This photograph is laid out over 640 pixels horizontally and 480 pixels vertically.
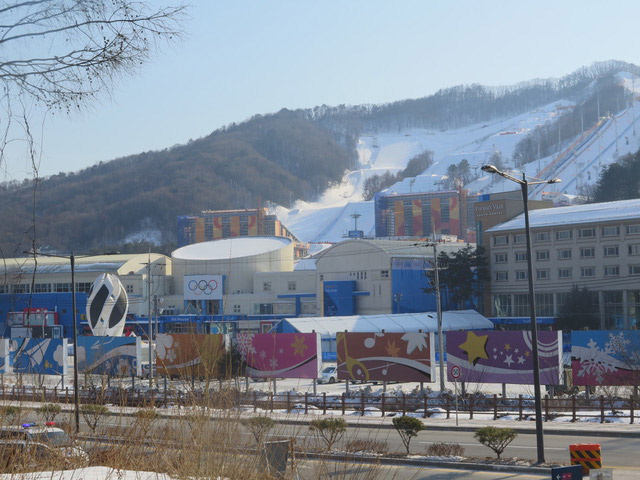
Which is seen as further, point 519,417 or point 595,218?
point 595,218

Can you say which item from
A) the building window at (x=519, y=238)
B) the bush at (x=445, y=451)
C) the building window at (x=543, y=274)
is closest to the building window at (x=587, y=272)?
the building window at (x=543, y=274)

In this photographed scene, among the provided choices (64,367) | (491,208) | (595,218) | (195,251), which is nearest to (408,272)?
(491,208)

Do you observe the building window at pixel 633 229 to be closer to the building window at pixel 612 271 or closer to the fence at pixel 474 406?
the building window at pixel 612 271

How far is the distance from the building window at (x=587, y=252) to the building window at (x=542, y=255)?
335cm

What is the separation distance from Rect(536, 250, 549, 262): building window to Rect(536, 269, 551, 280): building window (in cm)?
97

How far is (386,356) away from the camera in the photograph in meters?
36.6

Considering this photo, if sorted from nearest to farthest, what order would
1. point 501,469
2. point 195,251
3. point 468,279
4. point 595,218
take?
1. point 501,469
2. point 595,218
3. point 468,279
4. point 195,251

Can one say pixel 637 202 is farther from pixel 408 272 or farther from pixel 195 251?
pixel 195 251

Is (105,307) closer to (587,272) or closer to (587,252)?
(587,272)

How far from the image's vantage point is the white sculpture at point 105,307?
66.7 metres

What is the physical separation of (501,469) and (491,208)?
6606 centimetres

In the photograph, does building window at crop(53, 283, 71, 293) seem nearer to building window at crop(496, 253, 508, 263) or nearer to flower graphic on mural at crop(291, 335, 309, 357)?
building window at crop(496, 253, 508, 263)

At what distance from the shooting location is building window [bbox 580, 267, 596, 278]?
234 feet

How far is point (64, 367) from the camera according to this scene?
1727 inches
